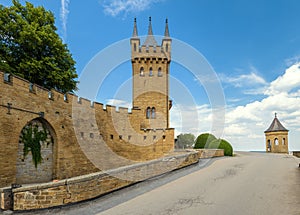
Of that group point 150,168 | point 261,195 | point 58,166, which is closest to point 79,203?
point 150,168

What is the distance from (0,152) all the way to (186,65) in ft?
53.0

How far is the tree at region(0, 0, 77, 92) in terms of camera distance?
1566cm

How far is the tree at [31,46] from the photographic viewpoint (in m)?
15.7

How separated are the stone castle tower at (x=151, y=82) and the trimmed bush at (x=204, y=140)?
449 centimetres

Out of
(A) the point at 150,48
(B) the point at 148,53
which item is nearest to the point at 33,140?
(B) the point at 148,53

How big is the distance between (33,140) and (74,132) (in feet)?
11.2

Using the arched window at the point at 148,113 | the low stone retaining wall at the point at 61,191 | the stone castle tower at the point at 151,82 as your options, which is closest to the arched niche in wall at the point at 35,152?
the low stone retaining wall at the point at 61,191

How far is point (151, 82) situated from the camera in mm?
27219

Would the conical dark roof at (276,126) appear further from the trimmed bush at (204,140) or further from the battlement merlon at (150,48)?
the battlement merlon at (150,48)

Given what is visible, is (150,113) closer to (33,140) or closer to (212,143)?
(212,143)

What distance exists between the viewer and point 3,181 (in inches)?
404

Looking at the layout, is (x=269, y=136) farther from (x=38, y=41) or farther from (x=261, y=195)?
(x=38, y=41)

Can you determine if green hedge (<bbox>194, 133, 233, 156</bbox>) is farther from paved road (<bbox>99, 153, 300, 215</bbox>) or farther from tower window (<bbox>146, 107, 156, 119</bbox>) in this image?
paved road (<bbox>99, 153, 300, 215</bbox>)

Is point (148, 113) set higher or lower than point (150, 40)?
lower
